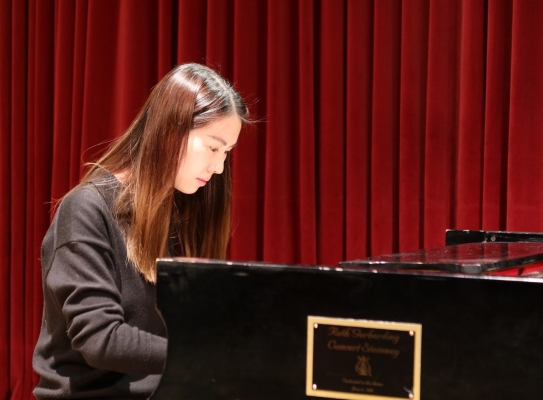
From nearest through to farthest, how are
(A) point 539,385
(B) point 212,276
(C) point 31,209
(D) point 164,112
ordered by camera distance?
(A) point 539,385 < (B) point 212,276 < (D) point 164,112 < (C) point 31,209

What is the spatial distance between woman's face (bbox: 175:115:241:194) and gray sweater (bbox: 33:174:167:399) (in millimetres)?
150

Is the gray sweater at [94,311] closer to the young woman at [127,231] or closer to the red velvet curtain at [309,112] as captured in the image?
the young woman at [127,231]

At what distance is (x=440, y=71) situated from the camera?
2.45 metres

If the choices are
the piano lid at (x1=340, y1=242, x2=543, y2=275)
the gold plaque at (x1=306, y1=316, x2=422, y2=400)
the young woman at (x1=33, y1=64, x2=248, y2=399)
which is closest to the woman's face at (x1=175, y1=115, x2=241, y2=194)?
the young woman at (x1=33, y1=64, x2=248, y2=399)

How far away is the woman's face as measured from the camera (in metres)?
1.49

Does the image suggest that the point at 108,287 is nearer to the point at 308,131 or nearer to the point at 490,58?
the point at 308,131

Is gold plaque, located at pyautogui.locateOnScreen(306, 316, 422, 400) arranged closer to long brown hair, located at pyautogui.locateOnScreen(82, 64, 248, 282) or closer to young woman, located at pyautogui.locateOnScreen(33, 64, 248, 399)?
young woman, located at pyautogui.locateOnScreen(33, 64, 248, 399)

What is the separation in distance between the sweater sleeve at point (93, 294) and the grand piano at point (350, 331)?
0.57ft

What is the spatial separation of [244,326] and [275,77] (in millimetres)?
1709

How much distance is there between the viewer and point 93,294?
129cm

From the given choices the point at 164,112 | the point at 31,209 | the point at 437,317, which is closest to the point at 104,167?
the point at 164,112

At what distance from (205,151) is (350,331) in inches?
24.2

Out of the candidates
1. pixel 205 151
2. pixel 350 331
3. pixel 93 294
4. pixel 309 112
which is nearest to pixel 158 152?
pixel 205 151

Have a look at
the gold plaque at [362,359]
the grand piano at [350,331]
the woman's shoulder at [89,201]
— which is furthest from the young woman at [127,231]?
the gold plaque at [362,359]
